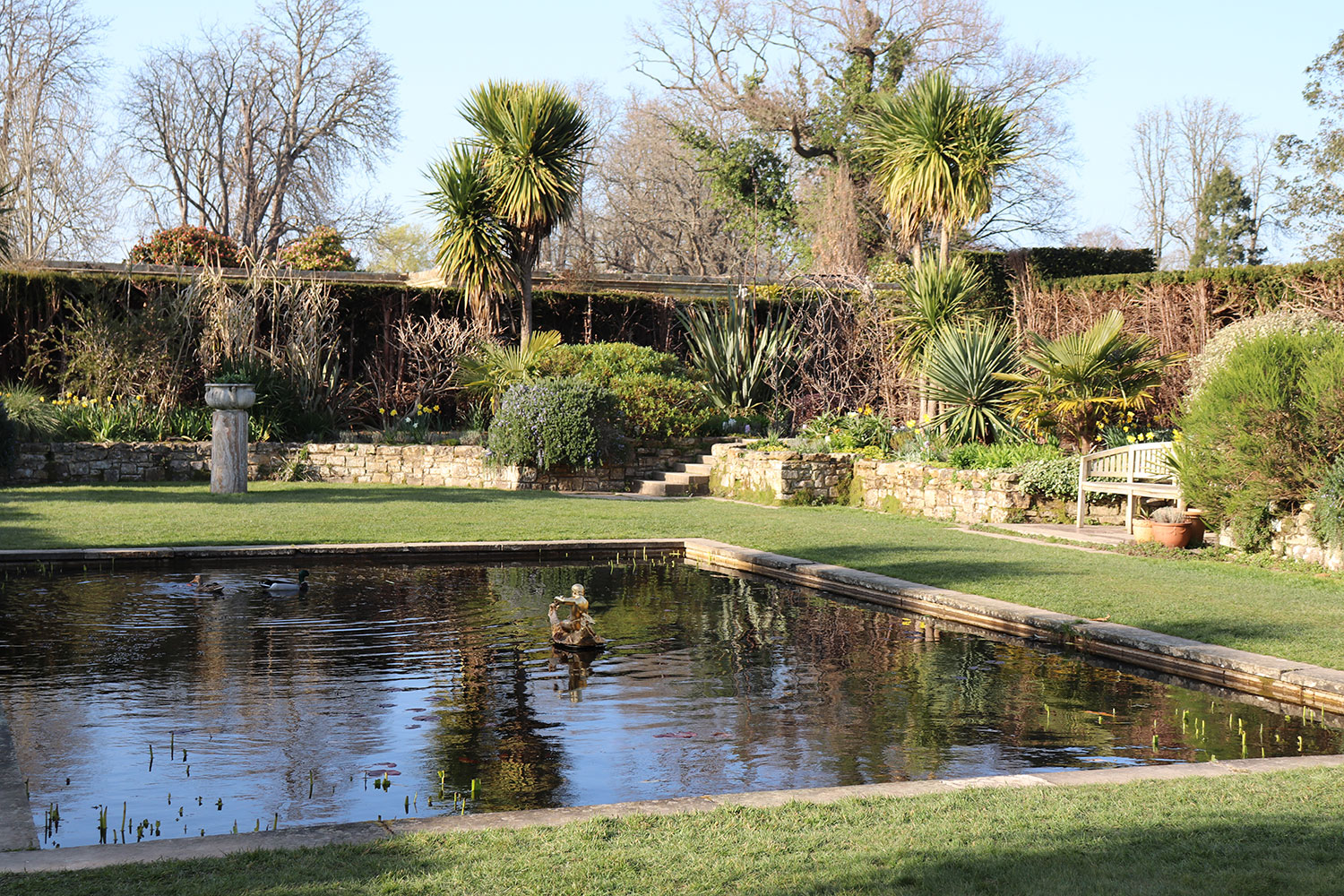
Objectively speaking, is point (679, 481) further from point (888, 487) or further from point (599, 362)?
point (888, 487)

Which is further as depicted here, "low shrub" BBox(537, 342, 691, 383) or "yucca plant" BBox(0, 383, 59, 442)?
"low shrub" BBox(537, 342, 691, 383)

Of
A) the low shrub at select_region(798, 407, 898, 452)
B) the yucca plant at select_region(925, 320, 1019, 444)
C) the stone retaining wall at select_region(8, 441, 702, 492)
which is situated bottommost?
the stone retaining wall at select_region(8, 441, 702, 492)

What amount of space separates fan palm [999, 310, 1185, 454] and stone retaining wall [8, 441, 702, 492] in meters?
5.57

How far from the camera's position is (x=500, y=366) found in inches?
749

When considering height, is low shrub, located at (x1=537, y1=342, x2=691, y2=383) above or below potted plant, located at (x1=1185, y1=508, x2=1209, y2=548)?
above

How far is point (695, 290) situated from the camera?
23312mm

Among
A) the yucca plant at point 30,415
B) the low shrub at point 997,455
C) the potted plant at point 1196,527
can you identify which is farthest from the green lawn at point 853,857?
the yucca plant at point 30,415

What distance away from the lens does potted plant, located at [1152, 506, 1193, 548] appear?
10969mm

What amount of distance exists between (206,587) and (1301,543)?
334 inches

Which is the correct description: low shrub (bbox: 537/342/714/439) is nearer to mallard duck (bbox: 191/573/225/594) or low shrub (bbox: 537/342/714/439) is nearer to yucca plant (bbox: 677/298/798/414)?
yucca plant (bbox: 677/298/798/414)

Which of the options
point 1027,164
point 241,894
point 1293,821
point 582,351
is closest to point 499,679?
point 241,894

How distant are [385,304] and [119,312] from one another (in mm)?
3993

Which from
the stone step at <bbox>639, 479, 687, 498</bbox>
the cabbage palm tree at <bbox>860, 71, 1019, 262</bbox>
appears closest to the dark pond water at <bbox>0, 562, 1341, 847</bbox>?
the stone step at <bbox>639, 479, 687, 498</bbox>

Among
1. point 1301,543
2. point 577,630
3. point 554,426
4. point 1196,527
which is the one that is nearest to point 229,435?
point 554,426
